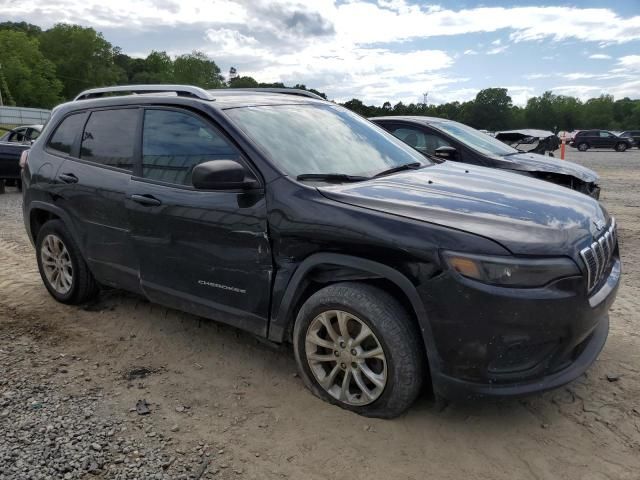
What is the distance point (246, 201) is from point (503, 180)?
66.9 inches

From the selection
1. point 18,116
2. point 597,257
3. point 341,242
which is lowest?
point 597,257

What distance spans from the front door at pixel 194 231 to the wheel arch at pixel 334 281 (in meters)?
0.13

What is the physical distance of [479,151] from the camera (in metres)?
7.07

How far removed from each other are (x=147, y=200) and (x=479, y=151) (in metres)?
Result: 4.67

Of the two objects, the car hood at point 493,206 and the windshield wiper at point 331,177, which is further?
the windshield wiper at point 331,177

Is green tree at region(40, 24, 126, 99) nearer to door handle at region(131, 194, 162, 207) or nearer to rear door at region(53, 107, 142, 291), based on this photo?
rear door at region(53, 107, 142, 291)

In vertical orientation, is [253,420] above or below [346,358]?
below

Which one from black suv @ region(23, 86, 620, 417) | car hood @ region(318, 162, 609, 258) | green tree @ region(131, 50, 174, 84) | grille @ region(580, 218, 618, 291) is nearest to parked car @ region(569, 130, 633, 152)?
black suv @ region(23, 86, 620, 417)

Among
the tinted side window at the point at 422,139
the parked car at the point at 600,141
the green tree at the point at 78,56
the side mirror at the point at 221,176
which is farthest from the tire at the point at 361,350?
the green tree at the point at 78,56

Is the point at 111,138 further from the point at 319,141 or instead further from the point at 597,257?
the point at 597,257

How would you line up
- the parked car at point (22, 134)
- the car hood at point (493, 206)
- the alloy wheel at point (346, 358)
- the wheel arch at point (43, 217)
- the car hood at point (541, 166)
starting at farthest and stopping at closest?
1. the parked car at point (22, 134)
2. the car hood at point (541, 166)
3. the wheel arch at point (43, 217)
4. the alloy wheel at point (346, 358)
5. the car hood at point (493, 206)

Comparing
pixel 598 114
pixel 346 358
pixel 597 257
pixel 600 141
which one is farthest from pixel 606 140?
pixel 598 114

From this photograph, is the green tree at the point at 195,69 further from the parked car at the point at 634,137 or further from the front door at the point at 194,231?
the front door at the point at 194,231

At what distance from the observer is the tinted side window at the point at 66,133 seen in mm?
4598
